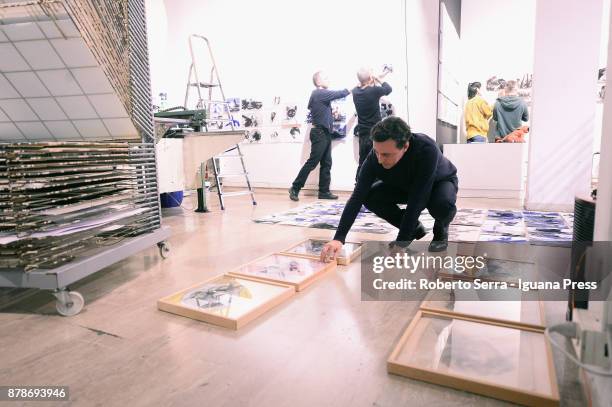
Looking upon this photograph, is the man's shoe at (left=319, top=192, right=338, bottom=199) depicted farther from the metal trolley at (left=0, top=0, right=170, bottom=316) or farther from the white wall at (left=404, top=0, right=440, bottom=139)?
the metal trolley at (left=0, top=0, right=170, bottom=316)

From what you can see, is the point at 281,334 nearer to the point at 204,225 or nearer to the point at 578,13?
the point at 204,225

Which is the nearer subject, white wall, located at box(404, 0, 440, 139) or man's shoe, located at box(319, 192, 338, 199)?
white wall, located at box(404, 0, 440, 139)

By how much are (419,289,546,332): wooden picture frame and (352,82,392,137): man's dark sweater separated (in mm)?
3014

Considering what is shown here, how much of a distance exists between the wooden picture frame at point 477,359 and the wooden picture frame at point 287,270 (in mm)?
591

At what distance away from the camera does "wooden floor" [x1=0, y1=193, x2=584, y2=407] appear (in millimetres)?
1063

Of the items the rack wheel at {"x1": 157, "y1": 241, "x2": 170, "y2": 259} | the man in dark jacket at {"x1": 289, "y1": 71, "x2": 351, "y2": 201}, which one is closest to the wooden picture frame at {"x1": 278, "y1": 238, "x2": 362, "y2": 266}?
the rack wheel at {"x1": 157, "y1": 241, "x2": 170, "y2": 259}

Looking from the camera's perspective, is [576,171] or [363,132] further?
[363,132]

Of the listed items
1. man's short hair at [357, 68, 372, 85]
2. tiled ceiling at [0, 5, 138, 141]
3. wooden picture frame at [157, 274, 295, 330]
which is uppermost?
man's short hair at [357, 68, 372, 85]

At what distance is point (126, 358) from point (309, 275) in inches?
34.1

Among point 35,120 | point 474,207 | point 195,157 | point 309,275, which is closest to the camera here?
point 309,275

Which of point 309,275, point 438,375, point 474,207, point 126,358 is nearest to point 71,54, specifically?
point 126,358

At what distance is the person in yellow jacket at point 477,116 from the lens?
5.39m

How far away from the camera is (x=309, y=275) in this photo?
1.91m

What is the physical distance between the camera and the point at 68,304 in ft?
5.21
